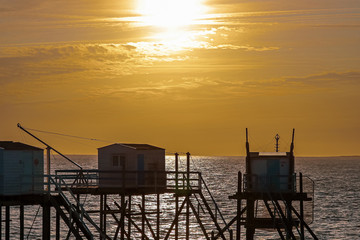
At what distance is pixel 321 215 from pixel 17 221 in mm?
47527

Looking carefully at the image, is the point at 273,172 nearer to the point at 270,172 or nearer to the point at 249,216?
the point at 270,172

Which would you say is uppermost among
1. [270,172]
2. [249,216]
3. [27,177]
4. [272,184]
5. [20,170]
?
[20,170]

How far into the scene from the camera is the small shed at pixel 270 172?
47.8 metres

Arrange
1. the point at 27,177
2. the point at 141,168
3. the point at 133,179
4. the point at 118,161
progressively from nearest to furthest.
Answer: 1. the point at 27,177
2. the point at 133,179
3. the point at 141,168
4. the point at 118,161

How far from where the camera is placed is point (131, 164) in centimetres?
5231

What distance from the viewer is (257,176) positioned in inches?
1896

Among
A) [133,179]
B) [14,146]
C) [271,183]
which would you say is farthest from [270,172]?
[14,146]

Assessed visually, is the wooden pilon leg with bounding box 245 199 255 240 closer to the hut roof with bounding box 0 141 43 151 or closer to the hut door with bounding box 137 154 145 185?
the hut door with bounding box 137 154 145 185

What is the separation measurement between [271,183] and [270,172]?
2.48 feet

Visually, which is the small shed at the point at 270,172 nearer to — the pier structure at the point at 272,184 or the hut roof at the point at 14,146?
the pier structure at the point at 272,184

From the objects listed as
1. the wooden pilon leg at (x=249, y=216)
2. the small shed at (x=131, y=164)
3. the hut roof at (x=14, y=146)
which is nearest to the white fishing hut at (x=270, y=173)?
the wooden pilon leg at (x=249, y=216)

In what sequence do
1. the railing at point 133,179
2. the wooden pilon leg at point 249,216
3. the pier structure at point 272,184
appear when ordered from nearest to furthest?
the pier structure at point 272,184
the wooden pilon leg at point 249,216
the railing at point 133,179

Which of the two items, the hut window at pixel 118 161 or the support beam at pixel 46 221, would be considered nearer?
the support beam at pixel 46 221

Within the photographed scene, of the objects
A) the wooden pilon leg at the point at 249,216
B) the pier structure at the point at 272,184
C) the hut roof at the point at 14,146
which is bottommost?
the wooden pilon leg at the point at 249,216
